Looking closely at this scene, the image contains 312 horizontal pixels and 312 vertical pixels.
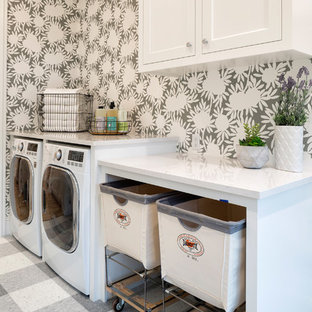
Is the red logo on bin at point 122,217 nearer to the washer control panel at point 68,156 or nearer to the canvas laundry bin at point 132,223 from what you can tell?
the canvas laundry bin at point 132,223

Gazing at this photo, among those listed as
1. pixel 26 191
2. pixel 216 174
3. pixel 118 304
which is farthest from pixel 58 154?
pixel 216 174

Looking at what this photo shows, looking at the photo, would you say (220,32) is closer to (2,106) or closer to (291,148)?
(291,148)

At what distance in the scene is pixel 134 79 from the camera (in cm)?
267

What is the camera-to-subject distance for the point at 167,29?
1.76 meters

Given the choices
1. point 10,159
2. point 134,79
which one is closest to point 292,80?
point 134,79

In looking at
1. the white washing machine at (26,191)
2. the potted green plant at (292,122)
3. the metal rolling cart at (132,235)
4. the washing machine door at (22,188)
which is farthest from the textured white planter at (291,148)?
the washing machine door at (22,188)

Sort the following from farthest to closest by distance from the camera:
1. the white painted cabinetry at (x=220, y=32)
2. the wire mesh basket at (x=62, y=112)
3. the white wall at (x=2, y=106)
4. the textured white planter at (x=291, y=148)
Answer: the white wall at (x=2, y=106), the wire mesh basket at (x=62, y=112), the textured white planter at (x=291, y=148), the white painted cabinetry at (x=220, y=32)

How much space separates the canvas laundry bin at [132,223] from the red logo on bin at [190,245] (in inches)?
9.6

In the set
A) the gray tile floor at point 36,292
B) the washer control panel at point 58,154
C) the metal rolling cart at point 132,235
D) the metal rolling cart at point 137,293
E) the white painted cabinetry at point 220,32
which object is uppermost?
the white painted cabinetry at point 220,32

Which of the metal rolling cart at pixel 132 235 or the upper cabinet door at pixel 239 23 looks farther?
the metal rolling cart at pixel 132 235

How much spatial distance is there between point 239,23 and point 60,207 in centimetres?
159

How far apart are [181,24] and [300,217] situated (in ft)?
3.89

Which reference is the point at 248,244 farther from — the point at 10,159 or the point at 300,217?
the point at 10,159

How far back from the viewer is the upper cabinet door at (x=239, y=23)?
129cm
